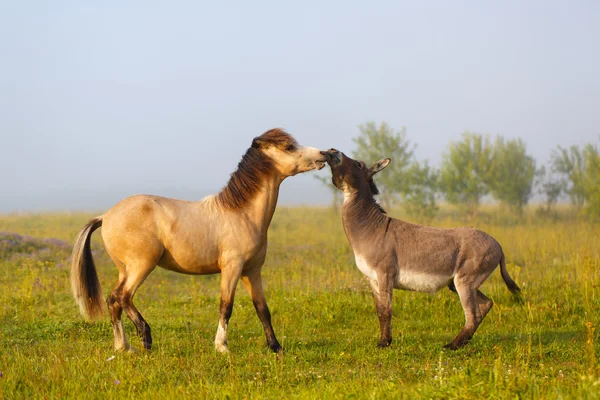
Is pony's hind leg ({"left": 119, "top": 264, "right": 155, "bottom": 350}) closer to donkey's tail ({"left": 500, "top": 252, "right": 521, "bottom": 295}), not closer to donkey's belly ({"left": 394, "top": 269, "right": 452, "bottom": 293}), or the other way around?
donkey's belly ({"left": 394, "top": 269, "right": 452, "bottom": 293})

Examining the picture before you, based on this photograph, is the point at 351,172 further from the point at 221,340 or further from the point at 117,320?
the point at 117,320

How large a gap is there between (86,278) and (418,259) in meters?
4.25

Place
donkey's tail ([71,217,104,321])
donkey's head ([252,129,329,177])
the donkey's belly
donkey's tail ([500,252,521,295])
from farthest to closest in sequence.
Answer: donkey's tail ([500,252,521,295]) → donkey's tail ([71,217,104,321]) → the donkey's belly → donkey's head ([252,129,329,177])

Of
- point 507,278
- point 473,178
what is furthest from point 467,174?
point 507,278

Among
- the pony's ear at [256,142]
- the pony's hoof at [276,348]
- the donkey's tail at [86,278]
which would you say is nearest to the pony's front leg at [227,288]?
the pony's hoof at [276,348]

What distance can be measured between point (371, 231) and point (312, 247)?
15256 mm

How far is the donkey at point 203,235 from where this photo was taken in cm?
741

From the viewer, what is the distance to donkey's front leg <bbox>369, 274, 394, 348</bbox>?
7664mm

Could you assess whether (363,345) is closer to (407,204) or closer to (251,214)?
(251,214)

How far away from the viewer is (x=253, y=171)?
25.6 ft

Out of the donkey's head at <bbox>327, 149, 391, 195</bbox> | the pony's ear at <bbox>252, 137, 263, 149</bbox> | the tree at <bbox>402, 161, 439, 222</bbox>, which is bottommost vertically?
the tree at <bbox>402, 161, 439, 222</bbox>

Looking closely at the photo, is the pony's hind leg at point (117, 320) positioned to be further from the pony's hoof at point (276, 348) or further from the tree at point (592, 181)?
the tree at point (592, 181)

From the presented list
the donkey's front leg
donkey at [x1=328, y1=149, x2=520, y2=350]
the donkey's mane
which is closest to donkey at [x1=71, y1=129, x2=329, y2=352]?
the donkey's mane

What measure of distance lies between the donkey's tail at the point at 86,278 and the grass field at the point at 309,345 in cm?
54
